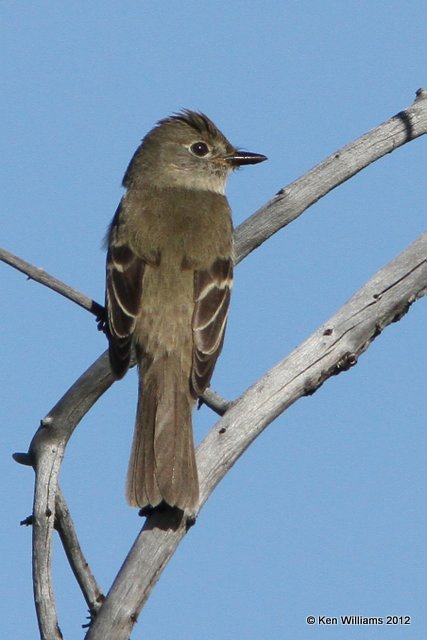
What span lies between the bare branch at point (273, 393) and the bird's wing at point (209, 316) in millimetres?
721

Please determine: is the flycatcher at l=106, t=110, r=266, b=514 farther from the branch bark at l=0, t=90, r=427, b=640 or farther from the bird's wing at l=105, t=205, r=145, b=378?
the branch bark at l=0, t=90, r=427, b=640

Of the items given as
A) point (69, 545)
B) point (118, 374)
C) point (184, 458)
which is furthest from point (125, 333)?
point (69, 545)

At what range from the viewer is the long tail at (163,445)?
17.4ft

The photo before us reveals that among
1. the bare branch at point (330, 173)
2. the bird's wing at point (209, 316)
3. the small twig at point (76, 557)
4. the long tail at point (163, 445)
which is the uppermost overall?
the bare branch at point (330, 173)

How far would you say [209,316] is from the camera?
650 centimetres

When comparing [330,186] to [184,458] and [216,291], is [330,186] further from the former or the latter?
[184,458]

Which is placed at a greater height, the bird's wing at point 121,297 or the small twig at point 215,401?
the bird's wing at point 121,297

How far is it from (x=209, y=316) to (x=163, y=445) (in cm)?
104

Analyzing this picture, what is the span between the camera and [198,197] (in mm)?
7578

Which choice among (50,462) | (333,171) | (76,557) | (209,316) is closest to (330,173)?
(333,171)

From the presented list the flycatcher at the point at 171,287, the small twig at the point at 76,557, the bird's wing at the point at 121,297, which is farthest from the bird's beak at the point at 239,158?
the small twig at the point at 76,557

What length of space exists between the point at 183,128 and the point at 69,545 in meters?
3.75

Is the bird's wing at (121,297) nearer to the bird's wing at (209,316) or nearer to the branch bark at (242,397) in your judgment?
the branch bark at (242,397)

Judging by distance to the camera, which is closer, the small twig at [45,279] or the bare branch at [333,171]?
the small twig at [45,279]
